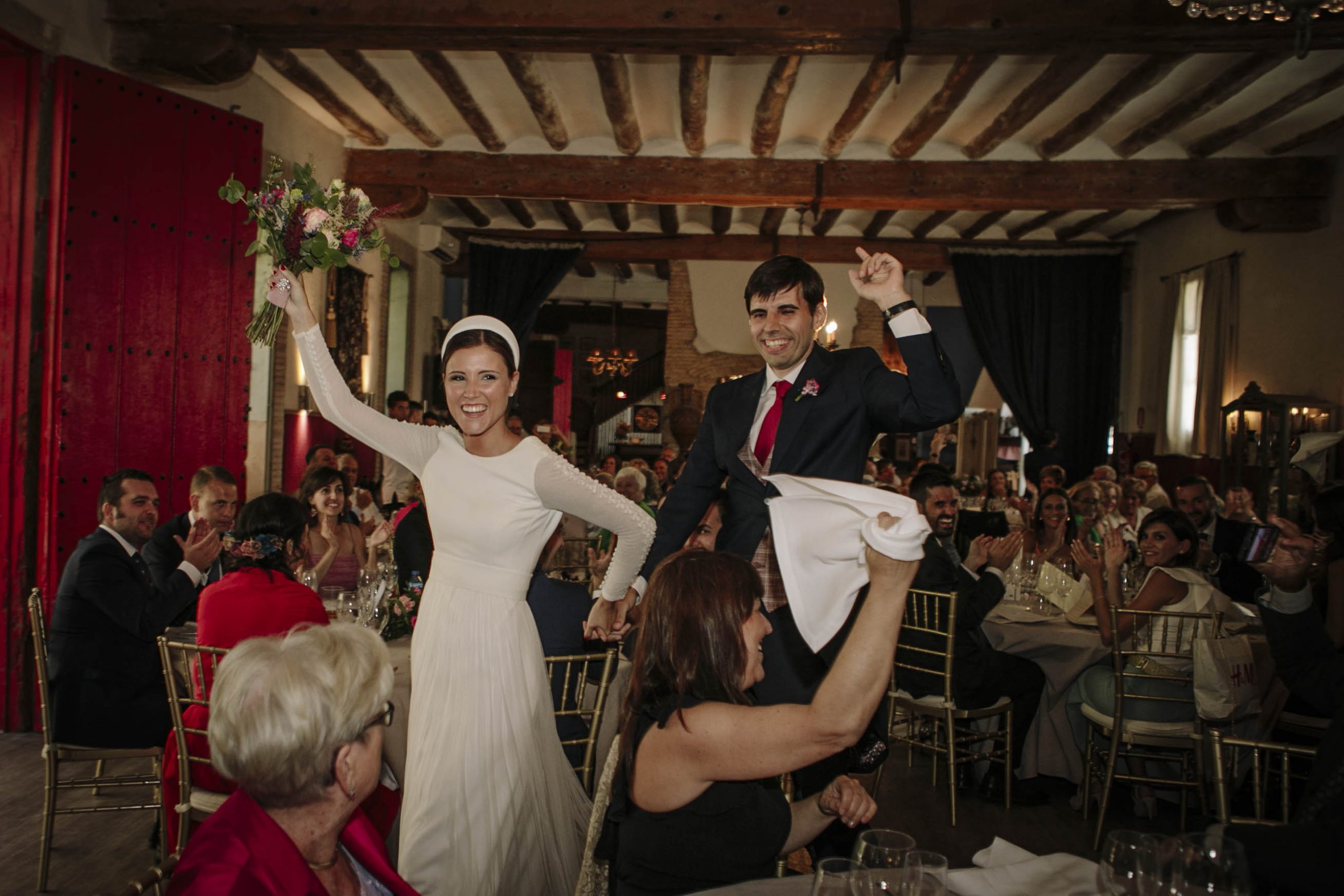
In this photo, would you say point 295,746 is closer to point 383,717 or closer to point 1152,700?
point 383,717

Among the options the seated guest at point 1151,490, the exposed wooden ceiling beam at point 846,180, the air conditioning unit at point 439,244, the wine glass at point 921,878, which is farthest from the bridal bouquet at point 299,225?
the air conditioning unit at point 439,244

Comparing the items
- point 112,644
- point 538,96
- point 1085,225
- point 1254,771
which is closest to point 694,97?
point 538,96

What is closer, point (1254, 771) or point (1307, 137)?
point (1254, 771)

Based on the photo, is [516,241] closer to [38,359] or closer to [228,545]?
[38,359]

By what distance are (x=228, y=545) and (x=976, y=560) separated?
9.56 feet

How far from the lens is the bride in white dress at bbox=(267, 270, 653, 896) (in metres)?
2.26

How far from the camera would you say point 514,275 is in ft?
44.9

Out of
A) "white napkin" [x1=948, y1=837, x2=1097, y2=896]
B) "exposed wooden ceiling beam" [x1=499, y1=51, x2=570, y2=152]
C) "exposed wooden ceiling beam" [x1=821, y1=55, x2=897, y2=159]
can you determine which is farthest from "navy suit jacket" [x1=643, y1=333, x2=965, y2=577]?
"exposed wooden ceiling beam" [x1=499, y1=51, x2=570, y2=152]

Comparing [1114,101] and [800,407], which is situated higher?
[1114,101]

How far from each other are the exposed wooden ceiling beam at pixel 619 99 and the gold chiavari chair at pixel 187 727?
4453 mm

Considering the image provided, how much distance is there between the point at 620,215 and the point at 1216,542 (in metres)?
8.15

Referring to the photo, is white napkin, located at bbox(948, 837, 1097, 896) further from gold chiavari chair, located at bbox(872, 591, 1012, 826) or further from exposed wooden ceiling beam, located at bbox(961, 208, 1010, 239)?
exposed wooden ceiling beam, located at bbox(961, 208, 1010, 239)

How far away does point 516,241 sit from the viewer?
13656mm

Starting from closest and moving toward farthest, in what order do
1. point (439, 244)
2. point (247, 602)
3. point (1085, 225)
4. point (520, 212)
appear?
point (247, 602) < point (1085, 225) < point (520, 212) < point (439, 244)
